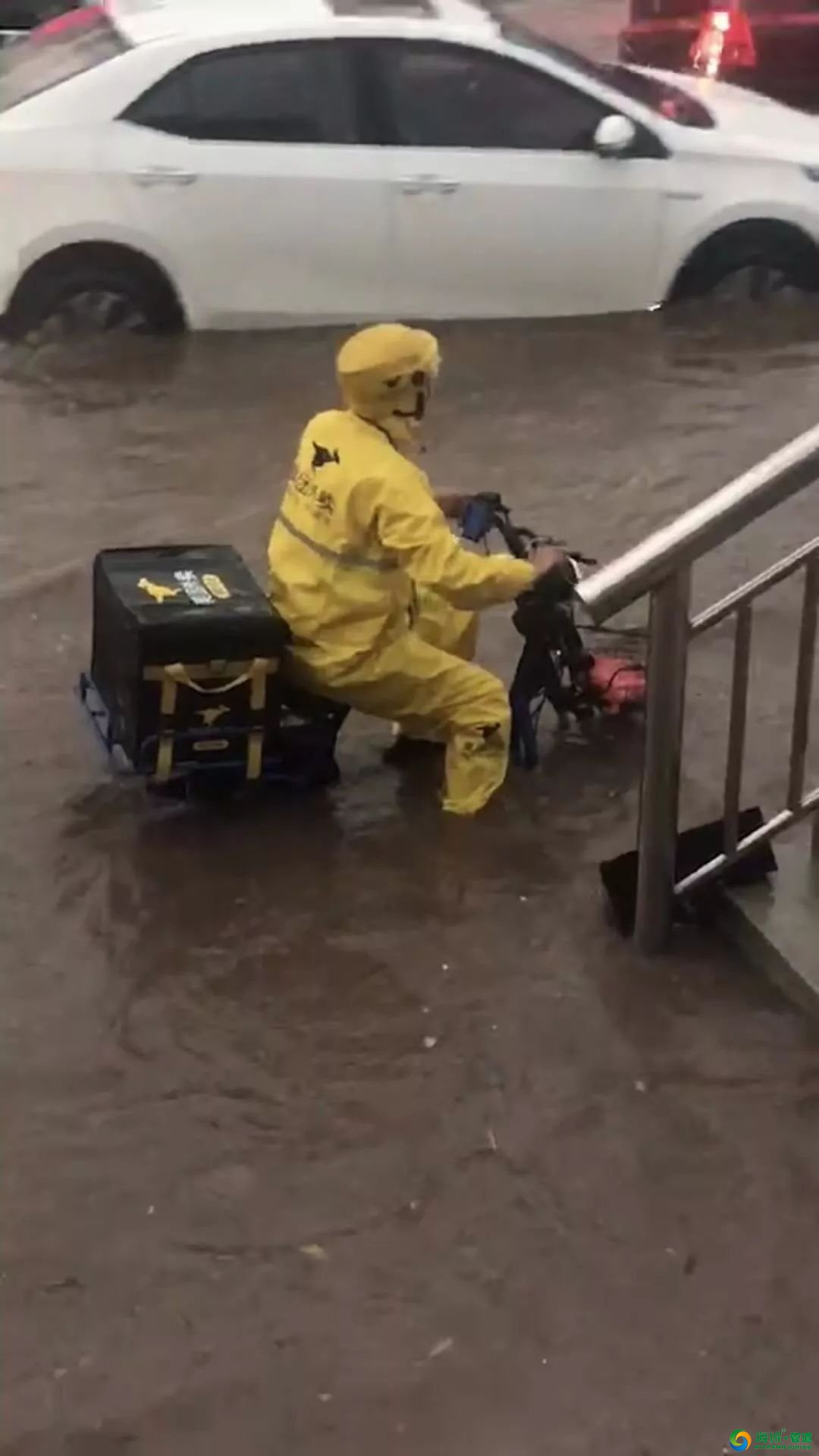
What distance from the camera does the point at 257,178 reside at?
26.7 ft

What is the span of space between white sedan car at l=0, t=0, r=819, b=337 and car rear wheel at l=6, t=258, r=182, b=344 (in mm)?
10

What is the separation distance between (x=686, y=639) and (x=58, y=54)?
5.72 meters

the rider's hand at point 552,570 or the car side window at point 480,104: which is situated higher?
the car side window at point 480,104

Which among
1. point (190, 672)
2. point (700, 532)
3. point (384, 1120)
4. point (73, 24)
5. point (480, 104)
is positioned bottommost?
point (384, 1120)

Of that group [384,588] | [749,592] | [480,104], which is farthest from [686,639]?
[480,104]

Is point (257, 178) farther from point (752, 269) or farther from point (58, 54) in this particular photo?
point (752, 269)

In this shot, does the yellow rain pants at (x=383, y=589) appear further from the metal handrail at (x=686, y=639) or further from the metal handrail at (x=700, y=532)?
the metal handrail at (x=700, y=532)

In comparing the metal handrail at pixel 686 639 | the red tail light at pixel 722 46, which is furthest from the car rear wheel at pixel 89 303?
the metal handrail at pixel 686 639

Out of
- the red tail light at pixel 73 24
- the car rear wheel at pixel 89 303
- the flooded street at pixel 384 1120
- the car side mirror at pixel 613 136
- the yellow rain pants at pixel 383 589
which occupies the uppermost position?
the red tail light at pixel 73 24

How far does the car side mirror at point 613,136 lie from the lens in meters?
8.16

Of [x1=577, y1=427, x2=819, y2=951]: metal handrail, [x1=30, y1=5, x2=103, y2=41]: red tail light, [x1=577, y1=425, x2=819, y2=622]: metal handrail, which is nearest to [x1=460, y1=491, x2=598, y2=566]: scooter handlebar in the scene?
[x1=577, y1=427, x2=819, y2=951]: metal handrail

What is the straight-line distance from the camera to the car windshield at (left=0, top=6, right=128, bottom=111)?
26.6 feet

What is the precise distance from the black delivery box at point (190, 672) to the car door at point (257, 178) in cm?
378

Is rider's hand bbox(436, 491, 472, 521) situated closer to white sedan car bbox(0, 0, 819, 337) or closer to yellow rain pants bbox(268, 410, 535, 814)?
yellow rain pants bbox(268, 410, 535, 814)
